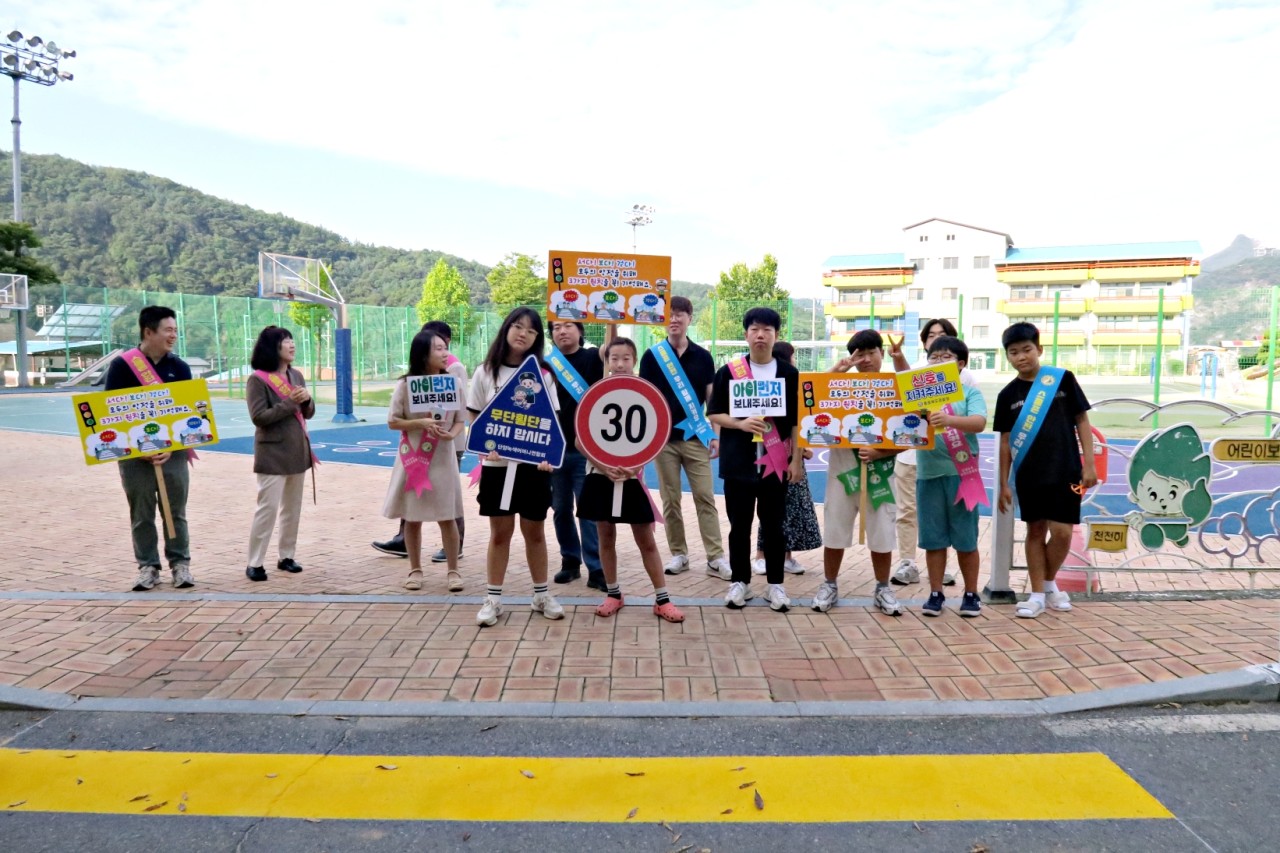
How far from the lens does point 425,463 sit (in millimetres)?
5309

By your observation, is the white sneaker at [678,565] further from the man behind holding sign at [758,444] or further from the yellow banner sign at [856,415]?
the yellow banner sign at [856,415]

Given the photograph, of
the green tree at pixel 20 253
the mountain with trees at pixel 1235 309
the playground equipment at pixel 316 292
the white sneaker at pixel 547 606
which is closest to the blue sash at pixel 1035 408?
the white sneaker at pixel 547 606

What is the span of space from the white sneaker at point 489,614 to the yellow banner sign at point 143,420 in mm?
2284

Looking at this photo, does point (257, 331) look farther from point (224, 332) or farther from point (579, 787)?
point (579, 787)

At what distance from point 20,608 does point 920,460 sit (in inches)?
228

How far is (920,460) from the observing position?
15.9 ft

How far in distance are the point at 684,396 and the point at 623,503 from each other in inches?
42.0

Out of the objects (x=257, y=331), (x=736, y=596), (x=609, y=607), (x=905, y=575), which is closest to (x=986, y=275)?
(x=257, y=331)

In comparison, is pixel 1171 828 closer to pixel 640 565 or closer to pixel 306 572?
pixel 640 565

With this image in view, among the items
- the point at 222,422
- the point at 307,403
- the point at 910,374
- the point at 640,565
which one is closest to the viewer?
the point at 910,374

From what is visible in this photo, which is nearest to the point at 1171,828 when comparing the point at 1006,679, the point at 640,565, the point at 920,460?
the point at 1006,679

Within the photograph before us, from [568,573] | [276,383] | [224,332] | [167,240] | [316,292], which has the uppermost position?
[167,240]

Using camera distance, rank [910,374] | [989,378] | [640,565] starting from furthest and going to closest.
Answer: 1. [989,378]
2. [640,565]
3. [910,374]

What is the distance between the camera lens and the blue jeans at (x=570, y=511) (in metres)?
5.61
